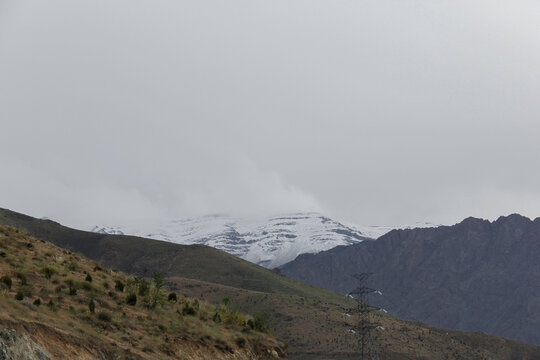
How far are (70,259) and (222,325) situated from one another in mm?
11479

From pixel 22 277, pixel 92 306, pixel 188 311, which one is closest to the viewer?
pixel 92 306

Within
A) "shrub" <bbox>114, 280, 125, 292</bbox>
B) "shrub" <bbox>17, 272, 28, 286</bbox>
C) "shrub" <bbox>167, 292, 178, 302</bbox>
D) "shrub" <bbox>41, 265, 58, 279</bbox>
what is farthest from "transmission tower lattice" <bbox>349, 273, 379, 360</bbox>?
"shrub" <bbox>17, 272, 28, 286</bbox>

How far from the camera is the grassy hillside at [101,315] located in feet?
95.3

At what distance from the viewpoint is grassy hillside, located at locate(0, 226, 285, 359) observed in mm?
29047

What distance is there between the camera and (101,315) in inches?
1336

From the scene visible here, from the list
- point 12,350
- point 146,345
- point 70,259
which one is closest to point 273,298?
point 70,259

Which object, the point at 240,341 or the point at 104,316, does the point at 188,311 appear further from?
the point at 104,316

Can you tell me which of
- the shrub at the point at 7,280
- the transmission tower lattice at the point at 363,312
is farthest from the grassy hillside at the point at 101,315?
the transmission tower lattice at the point at 363,312

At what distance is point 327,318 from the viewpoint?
520ft

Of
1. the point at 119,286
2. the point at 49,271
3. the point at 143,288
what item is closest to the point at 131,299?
the point at 119,286

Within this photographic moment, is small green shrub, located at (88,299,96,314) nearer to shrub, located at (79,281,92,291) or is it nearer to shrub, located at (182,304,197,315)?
shrub, located at (79,281,92,291)

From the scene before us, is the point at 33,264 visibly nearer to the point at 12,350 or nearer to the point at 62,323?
the point at 62,323

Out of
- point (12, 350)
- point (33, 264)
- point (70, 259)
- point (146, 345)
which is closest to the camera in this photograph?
point (12, 350)

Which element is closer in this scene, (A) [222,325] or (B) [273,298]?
(A) [222,325]
